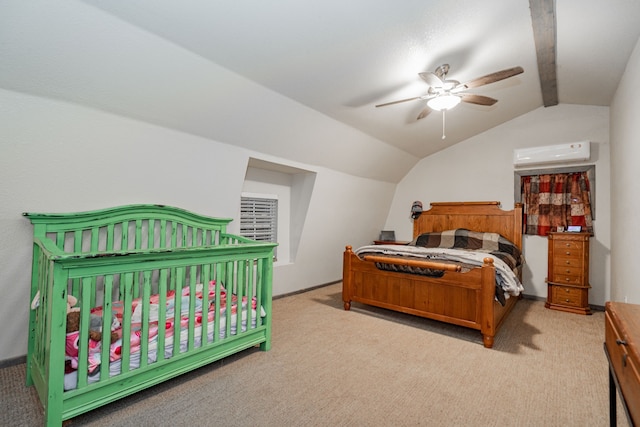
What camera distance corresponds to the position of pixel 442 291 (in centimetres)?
300

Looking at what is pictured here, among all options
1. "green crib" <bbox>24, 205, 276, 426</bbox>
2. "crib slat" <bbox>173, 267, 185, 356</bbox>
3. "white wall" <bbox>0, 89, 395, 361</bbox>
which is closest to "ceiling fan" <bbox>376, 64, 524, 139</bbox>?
"white wall" <bbox>0, 89, 395, 361</bbox>

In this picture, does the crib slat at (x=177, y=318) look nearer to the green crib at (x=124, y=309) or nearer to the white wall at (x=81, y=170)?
the green crib at (x=124, y=309)

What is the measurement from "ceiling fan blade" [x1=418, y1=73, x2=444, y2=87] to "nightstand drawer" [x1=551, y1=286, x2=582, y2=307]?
10.5ft

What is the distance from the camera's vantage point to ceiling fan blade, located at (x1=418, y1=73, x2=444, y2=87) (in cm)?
223

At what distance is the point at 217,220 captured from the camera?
3225 mm

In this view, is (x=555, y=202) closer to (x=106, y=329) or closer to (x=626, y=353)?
(x=626, y=353)

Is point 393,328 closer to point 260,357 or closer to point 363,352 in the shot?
point 363,352

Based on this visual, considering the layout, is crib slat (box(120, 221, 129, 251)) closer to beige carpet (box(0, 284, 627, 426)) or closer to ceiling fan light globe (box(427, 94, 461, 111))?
beige carpet (box(0, 284, 627, 426))

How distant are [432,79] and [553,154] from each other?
2967 mm

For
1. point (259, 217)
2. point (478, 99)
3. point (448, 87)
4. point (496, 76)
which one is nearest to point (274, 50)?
point (448, 87)

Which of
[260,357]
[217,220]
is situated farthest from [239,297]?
[217,220]

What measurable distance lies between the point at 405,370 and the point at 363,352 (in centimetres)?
40

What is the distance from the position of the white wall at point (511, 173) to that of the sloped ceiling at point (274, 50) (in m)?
0.86

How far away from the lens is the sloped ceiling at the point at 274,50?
1.79 meters
